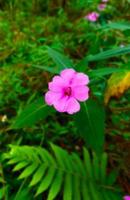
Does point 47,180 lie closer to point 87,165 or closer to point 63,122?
point 87,165

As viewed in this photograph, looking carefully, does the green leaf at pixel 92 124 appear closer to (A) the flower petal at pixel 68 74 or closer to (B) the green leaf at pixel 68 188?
(A) the flower petal at pixel 68 74

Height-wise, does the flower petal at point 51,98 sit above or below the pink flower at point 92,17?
below

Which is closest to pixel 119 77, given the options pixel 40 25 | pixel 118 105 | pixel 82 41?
pixel 118 105

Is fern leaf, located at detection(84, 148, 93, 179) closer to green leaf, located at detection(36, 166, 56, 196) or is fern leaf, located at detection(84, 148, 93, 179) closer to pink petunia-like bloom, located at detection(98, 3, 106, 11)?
green leaf, located at detection(36, 166, 56, 196)

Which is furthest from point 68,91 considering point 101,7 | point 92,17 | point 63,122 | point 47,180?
point 101,7

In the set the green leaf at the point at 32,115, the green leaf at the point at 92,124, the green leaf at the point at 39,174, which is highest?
the green leaf at the point at 32,115

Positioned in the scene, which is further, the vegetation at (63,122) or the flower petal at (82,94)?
the vegetation at (63,122)

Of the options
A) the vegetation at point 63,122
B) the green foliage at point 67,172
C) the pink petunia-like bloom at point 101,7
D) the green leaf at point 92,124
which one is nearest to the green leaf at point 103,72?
the vegetation at point 63,122
